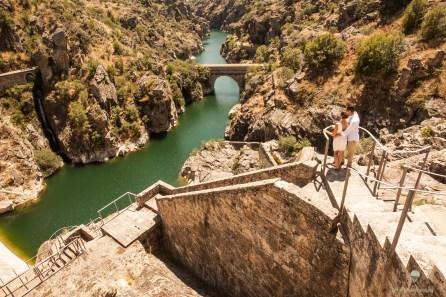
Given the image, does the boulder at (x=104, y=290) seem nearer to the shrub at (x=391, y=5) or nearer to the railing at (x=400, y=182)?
the railing at (x=400, y=182)

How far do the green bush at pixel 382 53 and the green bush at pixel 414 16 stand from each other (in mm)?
3420

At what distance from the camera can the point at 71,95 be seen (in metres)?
38.5

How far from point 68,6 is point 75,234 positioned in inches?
1769

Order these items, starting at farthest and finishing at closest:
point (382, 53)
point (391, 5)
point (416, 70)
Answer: point (391, 5)
point (382, 53)
point (416, 70)

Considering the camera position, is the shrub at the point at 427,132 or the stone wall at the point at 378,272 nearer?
the stone wall at the point at 378,272

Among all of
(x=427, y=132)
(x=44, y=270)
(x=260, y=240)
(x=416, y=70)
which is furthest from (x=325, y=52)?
(x=44, y=270)

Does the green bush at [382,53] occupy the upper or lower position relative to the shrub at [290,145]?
upper

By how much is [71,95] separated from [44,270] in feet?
94.6

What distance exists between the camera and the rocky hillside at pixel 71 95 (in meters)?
35.0

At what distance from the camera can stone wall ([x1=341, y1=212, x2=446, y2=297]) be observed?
16.5 ft

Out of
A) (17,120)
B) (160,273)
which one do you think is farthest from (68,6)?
(160,273)

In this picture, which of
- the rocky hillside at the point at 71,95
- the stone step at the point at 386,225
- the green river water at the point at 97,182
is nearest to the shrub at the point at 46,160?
the rocky hillside at the point at 71,95

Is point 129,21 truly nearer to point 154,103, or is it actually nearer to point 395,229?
point 154,103

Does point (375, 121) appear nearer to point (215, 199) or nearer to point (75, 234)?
point (215, 199)
